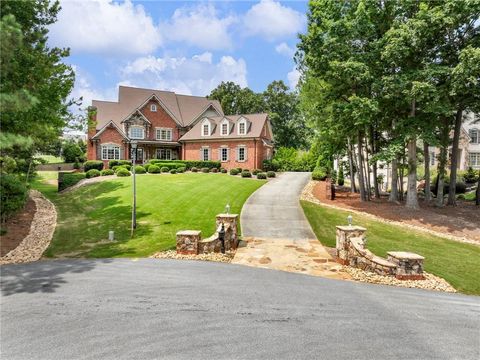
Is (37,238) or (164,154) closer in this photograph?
(37,238)

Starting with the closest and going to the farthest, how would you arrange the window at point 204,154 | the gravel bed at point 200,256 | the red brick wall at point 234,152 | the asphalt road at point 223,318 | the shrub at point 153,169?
the asphalt road at point 223,318, the gravel bed at point 200,256, the shrub at point 153,169, the red brick wall at point 234,152, the window at point 204,154

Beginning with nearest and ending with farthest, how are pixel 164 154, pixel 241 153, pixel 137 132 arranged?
pixel 241 153 → pixel 137 132 → pixel 164 154

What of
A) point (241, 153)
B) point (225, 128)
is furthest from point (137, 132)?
point (241, 153)

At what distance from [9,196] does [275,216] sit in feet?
45.5

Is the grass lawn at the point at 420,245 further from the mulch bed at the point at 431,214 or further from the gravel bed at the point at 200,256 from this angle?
the gravel bed at the point at 200,256

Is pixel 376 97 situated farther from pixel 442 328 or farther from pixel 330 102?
pixel 442 328

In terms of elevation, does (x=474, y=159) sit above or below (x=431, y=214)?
above

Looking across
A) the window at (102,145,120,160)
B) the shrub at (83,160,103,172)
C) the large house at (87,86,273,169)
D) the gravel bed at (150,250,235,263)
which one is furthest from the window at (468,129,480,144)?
the shrub at (83,160,103,172)

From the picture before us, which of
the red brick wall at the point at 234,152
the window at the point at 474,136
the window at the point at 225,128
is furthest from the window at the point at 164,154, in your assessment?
the window at the point at 474,136

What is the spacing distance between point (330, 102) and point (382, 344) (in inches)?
803

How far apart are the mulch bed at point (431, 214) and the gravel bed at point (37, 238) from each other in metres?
17.1

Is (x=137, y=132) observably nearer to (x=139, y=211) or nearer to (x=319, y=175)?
(x=319, y=175)

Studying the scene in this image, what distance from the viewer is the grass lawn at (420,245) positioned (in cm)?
1044

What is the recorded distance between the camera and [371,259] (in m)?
10.6
